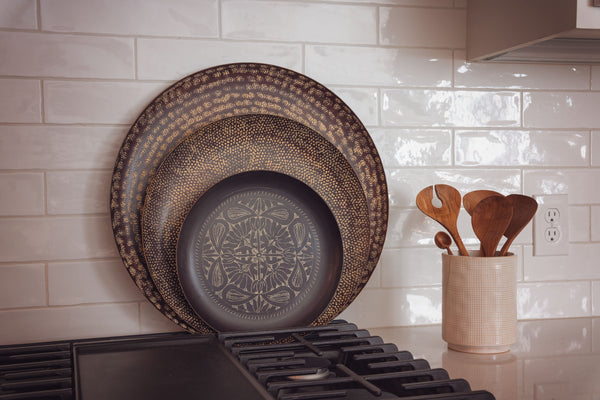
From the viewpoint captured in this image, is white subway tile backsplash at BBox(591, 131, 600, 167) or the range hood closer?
the range hood

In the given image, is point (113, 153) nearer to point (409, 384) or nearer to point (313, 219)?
point (313, 219)

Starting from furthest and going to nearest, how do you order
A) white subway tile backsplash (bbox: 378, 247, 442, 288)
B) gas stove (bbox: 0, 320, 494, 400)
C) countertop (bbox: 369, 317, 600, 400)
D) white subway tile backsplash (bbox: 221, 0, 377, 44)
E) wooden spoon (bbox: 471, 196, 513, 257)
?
white subway tile backsplash (bbox: 378, 247, 442, 288)
white subway tile backsplash (bbox: 221, 0, 377, 44)
wooden spoon (bbox: 471, 196, 513, 257)
countertop (bbox: 369, 317, 600, 400)
gas stove (bbox: 0, 320, 494, 400)

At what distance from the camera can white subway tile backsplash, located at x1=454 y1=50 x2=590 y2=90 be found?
1356mm

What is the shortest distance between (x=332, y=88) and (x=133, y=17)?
40 cm

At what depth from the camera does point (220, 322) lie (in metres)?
1.15

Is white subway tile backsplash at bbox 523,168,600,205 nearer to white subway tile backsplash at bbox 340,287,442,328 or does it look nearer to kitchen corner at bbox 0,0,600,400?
kitchen corner at bbox 0,0,600,400

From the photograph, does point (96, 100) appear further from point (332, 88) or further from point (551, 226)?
point (551, 226)

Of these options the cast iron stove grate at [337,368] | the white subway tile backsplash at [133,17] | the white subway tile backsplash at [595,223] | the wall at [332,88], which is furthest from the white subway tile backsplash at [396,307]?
the white subway tile backsplash at [133,17]

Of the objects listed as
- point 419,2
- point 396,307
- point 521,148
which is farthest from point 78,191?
point 521,148

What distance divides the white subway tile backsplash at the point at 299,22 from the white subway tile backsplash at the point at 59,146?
0.30 metres

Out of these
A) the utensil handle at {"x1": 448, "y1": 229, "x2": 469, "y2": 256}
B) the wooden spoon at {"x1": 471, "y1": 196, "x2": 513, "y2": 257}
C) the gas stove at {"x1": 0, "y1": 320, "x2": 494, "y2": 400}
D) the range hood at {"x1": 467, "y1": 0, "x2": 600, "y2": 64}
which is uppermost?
the range hood at {"x1": 467, "y1": 0, "x2": 600, "y2": 64}

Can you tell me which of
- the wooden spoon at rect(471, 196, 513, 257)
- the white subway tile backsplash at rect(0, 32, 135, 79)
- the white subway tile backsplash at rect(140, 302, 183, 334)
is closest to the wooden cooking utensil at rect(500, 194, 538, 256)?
the wooden spoon at rect(471, 196, 513, 257)

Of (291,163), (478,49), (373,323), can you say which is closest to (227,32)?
(291,163)

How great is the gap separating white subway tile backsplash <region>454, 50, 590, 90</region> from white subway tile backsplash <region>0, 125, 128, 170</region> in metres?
0.71
